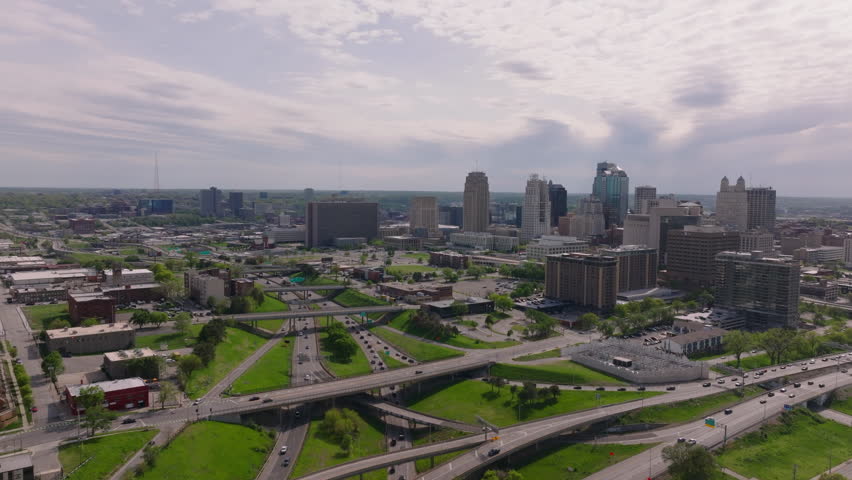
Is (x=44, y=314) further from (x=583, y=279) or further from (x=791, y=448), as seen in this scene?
(x=791, y=448)

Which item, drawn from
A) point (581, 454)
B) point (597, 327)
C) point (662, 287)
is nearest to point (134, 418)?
point (581, 454)

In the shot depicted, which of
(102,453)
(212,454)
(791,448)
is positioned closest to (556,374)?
(791,448)

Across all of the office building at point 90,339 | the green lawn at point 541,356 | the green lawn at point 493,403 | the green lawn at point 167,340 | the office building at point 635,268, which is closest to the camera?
the green lawn at point 493,403

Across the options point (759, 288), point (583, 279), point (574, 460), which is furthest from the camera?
point (583, 279)

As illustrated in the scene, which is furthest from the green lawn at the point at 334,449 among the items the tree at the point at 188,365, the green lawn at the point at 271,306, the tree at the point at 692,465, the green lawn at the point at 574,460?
the green lawn at the point at 271,306

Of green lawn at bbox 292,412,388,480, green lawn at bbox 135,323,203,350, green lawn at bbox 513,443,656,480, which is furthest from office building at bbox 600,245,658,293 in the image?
green lawn at bbox 135,323,203,350

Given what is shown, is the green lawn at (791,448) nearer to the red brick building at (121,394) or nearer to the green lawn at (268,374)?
→ the green lawn at (268,374)
